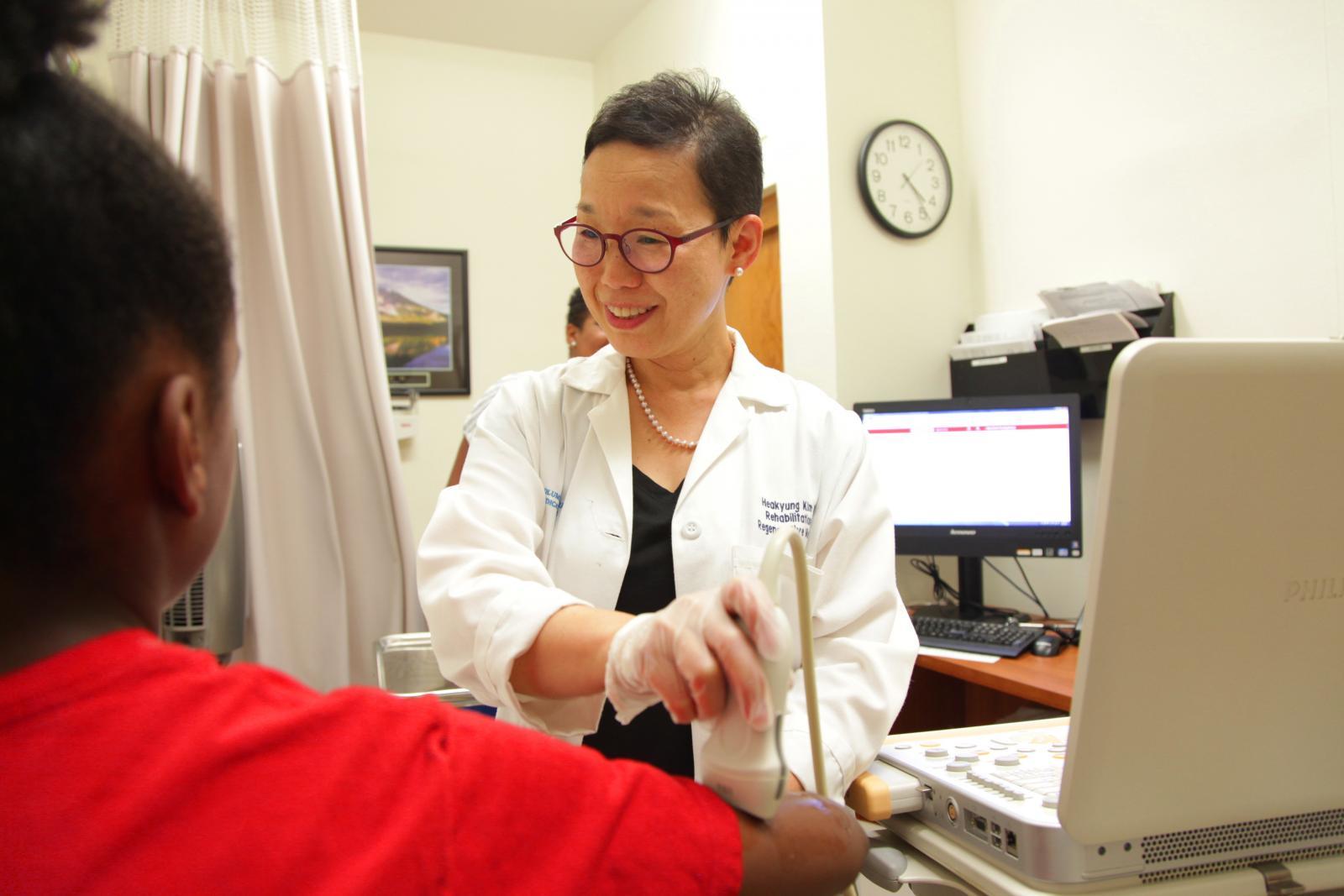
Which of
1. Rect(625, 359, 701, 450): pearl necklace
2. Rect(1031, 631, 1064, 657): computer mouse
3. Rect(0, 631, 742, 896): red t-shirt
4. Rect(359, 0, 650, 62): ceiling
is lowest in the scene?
Rect(1031, 631, 1064, 657): computer mouse

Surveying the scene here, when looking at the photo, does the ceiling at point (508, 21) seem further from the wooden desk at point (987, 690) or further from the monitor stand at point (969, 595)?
the wooden desk at point (987, 690)

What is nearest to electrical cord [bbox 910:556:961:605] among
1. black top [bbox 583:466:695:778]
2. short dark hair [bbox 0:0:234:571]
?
black top [bbox 583:466:695:778]

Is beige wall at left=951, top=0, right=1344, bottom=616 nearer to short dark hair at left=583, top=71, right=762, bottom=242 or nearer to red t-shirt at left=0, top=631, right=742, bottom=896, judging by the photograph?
short dark hair at left=583, top=71, right=762, bottom=242

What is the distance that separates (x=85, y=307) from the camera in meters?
0.45

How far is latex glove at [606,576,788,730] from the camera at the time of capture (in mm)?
572

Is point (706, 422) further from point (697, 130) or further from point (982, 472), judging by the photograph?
point (982, 472)

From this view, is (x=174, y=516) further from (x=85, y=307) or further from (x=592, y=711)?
(x=592, y=711)

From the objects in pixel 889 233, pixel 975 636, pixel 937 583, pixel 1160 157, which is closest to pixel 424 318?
pixel 889 233

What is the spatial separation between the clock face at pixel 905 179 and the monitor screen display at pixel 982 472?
0.66 meters

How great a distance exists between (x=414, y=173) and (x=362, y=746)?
392 cm

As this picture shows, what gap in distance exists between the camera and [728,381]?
4.09 feet

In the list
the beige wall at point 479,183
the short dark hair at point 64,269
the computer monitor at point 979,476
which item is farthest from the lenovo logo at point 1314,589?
the beige wall at point 479,183

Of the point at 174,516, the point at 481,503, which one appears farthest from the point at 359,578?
the point at 174,516

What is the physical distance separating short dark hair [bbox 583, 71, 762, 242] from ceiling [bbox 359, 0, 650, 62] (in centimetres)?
302
